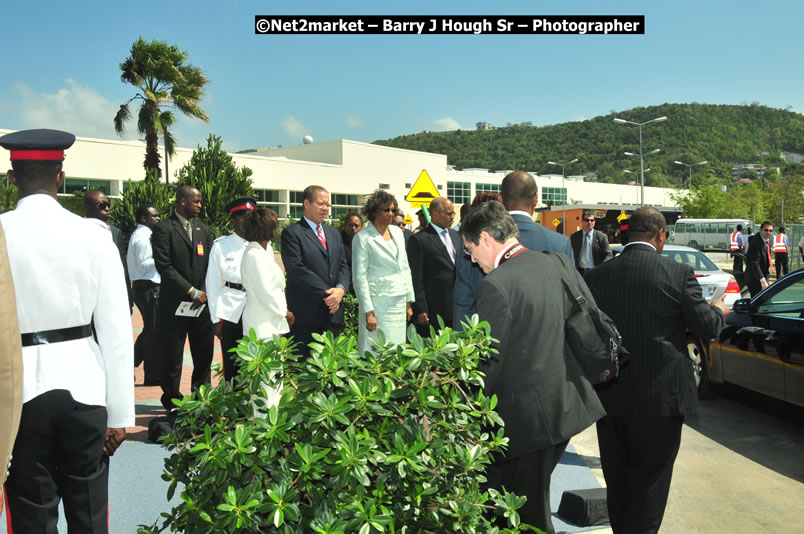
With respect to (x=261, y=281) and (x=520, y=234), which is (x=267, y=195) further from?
(x=520, y=234)

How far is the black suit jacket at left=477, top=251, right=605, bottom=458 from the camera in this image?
280 cm

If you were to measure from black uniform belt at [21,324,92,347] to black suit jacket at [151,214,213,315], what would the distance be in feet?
10.8

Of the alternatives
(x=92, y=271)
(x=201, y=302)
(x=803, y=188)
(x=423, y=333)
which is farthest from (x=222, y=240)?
(x=803, y=188)

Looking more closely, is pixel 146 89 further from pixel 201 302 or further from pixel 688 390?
pixel 688 390

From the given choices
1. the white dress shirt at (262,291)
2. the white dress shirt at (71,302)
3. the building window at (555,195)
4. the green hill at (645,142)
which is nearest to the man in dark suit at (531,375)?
the white dress shirt at (71,302)

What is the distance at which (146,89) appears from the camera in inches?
1294

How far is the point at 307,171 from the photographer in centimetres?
5681

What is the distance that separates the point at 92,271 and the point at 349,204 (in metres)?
59.8

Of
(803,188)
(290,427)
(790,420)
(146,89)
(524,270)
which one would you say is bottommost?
(790,420)

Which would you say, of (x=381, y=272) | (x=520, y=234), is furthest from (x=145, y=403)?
(x=520, y=234)

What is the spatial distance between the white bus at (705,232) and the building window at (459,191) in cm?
2760

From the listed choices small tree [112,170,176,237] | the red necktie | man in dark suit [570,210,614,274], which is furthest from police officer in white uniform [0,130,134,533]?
small tree [112,170,176,237]

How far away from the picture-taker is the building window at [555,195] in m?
90.1

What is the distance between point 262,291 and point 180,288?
1.07 m
